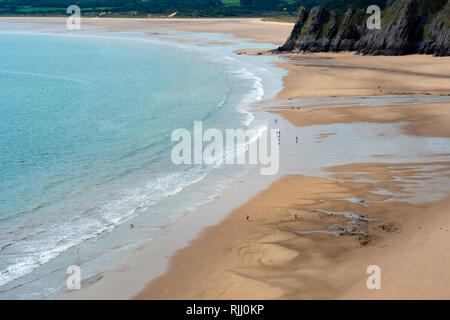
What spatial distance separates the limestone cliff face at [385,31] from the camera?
66.1 meters

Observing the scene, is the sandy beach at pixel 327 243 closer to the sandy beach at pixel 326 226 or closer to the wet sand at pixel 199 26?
the sandy beach at pixel 326 226

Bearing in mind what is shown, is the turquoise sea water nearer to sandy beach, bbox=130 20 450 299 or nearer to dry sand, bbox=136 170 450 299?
dry sand, bbox=136 170 450 299

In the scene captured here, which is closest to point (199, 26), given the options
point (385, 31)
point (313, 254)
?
point (385, 31)

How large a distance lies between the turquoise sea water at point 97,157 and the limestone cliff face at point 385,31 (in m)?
16.0

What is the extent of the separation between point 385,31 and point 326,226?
60.1 metres

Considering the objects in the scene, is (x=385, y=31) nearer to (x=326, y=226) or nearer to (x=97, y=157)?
(x=97, y=157)

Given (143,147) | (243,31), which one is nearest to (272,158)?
(143,147)

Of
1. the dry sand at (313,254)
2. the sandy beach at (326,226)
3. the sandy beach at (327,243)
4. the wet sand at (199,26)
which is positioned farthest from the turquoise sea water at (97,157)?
the wet sand at (199,26)

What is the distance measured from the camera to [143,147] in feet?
102

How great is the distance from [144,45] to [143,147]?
71.1m

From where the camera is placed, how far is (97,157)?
29.5 meters

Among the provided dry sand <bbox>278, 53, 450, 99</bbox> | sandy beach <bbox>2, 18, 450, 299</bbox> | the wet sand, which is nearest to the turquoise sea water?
sandy beach <bbox>2, 18, 450, 299</bbox>

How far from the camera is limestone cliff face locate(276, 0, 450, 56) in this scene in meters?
66.1
